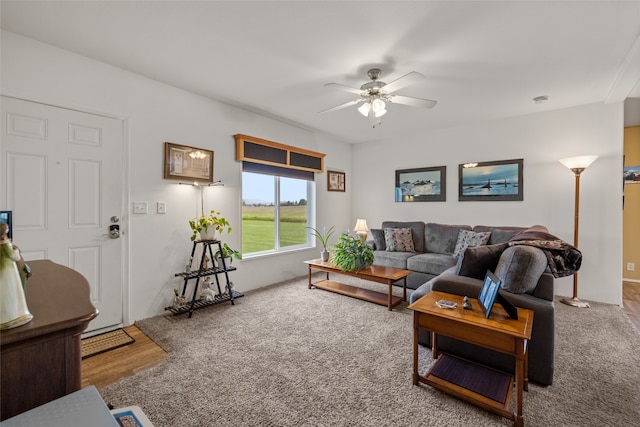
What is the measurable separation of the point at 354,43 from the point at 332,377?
2.55 metres

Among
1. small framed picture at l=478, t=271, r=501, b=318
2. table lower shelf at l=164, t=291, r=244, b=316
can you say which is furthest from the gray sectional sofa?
table lower shelf at l=164, t=291, r=244, b=316

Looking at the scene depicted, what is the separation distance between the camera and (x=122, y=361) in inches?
88.7

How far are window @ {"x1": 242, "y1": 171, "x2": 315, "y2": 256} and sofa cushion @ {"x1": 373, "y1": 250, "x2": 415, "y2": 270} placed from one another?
1311 millimetres

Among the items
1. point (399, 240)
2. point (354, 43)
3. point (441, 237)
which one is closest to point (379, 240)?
point (399, 240)

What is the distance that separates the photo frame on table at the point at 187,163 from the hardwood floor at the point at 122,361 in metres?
1.65

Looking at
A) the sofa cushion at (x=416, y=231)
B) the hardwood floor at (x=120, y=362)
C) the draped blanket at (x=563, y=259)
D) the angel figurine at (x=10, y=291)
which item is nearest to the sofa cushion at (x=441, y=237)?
the sofa cushion at (x=416, y=231)

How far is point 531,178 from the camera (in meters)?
4.16

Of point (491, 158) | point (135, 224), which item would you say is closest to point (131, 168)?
point (135, 224)

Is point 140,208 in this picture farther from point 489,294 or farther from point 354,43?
point 489,294

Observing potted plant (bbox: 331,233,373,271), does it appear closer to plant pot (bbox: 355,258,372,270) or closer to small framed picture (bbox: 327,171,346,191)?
plant pot (bbox: 355,258,372,270)

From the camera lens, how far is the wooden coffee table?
10.9ft

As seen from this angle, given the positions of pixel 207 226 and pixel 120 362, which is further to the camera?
pixel 207 226

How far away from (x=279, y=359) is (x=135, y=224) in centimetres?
200

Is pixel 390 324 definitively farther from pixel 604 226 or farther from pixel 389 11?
pixel 604 226
